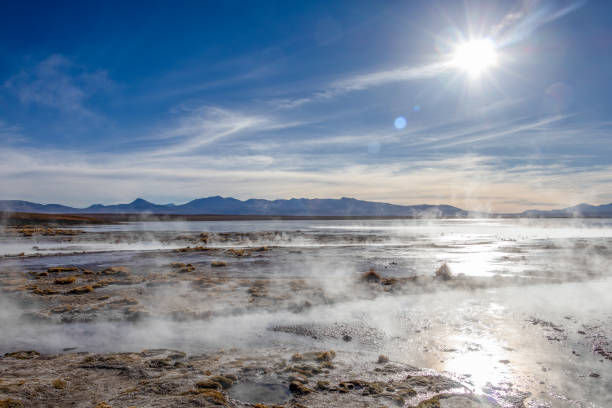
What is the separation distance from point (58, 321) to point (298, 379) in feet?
30.7

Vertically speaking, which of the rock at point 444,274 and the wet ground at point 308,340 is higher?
the rock at point 444,274

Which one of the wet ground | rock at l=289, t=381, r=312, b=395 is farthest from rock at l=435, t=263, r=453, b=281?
rock at l=289, t=381, r=312, b=395

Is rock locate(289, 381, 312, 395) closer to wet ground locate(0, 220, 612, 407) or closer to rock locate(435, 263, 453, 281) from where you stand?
wet ground locate(0, 220, 612, 407)

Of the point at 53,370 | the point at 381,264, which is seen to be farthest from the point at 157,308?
the point at 381,264

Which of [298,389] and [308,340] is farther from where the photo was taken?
[308,340]

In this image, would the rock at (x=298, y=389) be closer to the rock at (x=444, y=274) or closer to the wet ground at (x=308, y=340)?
the wet ground at (x=308, y=340)

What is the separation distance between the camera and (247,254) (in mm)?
34656

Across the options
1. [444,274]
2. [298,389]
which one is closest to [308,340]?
[298,389]

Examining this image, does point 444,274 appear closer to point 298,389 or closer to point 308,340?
point 308,340

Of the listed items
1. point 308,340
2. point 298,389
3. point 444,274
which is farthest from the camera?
point 444,274

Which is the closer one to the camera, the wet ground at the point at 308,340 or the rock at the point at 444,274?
the wet ground at the point at 308,340

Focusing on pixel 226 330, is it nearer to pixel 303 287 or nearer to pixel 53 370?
pixel 53 370

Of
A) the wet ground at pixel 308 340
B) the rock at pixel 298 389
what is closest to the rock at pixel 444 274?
the wet ground at pixel 308 340

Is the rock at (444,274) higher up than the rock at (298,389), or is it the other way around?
the rock at (444,274)
